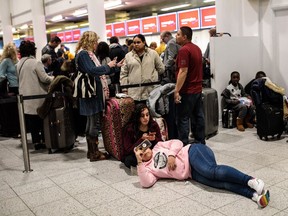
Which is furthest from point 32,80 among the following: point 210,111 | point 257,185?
point 257,185

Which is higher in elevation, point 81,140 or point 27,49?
point 27,49

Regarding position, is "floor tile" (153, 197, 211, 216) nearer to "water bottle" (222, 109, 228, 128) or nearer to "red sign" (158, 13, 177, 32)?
"water bottle" (222, 109, 228, 128)

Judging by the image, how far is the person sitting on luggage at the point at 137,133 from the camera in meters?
3.79

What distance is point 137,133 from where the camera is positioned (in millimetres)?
3848

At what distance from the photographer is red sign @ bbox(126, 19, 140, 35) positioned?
39.9 ft

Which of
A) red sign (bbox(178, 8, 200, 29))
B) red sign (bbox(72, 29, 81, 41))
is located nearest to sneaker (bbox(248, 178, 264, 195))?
red sign (bbox(178, 8, 200, 29))

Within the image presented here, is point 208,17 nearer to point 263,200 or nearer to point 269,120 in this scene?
point 269,120

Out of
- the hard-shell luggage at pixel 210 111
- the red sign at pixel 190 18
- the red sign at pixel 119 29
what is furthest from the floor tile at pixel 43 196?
the red sign at pixel 119 29

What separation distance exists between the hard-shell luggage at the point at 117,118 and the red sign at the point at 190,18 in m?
6.46

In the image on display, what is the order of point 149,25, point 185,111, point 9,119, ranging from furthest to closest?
point 149,25 < point 9,119 < point 185,111

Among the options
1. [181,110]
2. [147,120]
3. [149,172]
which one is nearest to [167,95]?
[181,110]

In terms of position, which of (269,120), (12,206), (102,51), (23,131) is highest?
(102,51)

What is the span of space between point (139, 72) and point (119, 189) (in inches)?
64.6

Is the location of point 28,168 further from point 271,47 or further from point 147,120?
point 271,47
